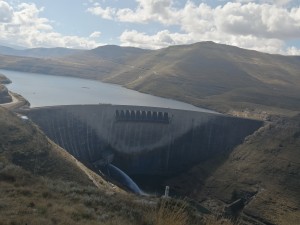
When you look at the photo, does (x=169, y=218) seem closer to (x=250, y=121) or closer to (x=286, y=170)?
(x=286, y=170)

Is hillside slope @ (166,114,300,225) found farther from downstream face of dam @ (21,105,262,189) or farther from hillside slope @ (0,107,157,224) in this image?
hillside slope @ (0,107,157,224)

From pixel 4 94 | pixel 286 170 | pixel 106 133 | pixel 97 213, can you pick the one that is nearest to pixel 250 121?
pixel 286 170

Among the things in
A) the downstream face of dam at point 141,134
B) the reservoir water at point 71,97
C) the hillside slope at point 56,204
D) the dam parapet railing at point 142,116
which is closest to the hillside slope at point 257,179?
the downstream face of dam at point 141,134

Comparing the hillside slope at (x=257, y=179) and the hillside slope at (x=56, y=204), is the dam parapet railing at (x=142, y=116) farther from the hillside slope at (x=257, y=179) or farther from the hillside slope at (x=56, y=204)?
the hillside slope at (x=56, y=204)

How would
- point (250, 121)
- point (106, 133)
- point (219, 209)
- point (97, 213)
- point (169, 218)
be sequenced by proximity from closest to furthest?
1. point (169, 218)
2. point (97, 213)
3. point (219, 209)
4. point (106, 133)
5. point (250, 121)

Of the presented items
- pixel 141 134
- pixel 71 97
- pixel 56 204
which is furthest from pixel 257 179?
pixel 71 97

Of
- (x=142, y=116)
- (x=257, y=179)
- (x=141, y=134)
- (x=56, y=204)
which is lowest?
(x=257, y=179)

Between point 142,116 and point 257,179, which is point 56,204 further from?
point 142,116
